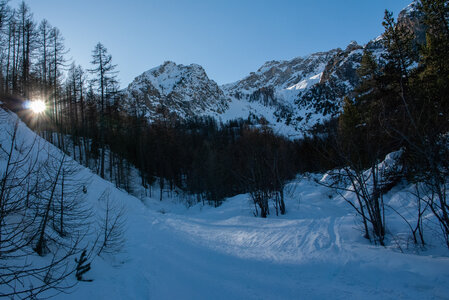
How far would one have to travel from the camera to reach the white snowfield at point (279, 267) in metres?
4.23

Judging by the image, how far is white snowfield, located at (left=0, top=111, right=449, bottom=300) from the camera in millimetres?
4230

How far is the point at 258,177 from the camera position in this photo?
15.6 metres

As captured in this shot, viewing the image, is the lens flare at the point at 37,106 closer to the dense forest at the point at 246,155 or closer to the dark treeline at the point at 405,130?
the dense forest at the point at 246,155

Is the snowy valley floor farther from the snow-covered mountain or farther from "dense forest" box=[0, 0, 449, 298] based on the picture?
the snow-covered mountain

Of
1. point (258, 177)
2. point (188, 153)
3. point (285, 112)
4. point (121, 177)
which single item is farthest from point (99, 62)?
point (285, 112)

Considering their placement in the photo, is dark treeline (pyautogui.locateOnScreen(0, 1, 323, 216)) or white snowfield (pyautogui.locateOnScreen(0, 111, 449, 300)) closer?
white snowfield (pyautogui.locateOnScreen(0, 111, 449, 300))

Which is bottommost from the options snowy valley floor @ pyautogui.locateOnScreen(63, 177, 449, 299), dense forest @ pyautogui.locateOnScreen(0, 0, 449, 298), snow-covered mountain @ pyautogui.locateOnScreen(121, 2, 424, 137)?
snowy valley floor @ pyautogui.locateOnScreen(63, 177, 449, 299)

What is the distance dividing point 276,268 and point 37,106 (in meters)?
25.5

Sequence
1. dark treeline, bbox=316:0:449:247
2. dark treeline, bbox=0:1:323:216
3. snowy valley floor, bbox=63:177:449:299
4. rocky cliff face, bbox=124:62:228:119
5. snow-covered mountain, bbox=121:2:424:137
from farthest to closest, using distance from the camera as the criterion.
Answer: snow-covered mountain, bbox=121:2:424:137, rocky cliff face, bbox=124:62:228:119, dark treeline, bbox=0:1:323:216, dark treeline, bbox=316:0:449:247, snowy valley floor, bbox=63:177:449:299

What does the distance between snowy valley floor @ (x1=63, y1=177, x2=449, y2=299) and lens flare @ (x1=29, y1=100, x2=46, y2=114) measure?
18439 millimetres

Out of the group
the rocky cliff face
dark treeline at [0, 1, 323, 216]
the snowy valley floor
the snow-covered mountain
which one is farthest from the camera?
the snow-covered mountain

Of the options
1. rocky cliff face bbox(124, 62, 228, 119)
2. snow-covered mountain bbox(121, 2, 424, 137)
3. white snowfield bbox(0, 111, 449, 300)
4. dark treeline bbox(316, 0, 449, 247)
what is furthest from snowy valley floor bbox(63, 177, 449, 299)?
snow-covered mountain bbox(121, 2, 424, 137)

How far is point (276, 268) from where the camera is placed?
19.1 ft

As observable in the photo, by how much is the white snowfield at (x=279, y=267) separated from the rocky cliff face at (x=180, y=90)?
116 meters
